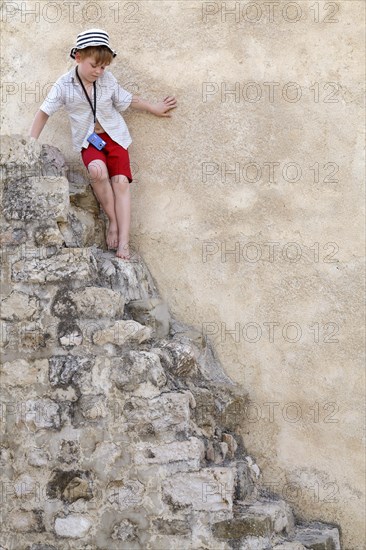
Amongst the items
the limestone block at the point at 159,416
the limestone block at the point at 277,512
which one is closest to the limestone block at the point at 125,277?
the limestone block at the point at 159,416

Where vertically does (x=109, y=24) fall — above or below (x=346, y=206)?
above

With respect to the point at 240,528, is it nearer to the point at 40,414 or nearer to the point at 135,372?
the point at 135,372

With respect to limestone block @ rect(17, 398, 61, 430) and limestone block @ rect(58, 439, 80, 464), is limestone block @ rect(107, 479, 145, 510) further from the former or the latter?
limestone block @ rect(17, 398, 61, 430)

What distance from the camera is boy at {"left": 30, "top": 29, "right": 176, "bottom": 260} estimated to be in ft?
20.0

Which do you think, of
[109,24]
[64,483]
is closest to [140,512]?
[64,483]

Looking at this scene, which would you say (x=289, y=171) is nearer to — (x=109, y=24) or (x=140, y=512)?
(x=109, y=24)

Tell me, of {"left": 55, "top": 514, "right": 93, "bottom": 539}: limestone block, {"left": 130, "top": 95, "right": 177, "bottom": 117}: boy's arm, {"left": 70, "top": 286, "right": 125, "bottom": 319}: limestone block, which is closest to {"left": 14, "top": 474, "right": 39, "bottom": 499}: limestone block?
{"left": 55, "top": 514, "right": 93, "bottom": 539}: limestone block

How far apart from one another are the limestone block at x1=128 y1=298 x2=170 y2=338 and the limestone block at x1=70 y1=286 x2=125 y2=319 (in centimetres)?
36

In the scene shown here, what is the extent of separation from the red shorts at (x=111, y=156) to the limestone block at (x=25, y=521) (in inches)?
84.8

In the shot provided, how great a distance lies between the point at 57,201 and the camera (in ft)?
19.1

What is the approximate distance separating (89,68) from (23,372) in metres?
1.90

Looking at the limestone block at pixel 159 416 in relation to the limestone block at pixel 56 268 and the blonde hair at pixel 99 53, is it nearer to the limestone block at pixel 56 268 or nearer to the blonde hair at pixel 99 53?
the limestone block at pixel 56 268

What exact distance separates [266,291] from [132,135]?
53.8 inches

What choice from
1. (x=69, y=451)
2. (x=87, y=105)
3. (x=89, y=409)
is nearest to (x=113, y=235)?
(x=87, y=105)
